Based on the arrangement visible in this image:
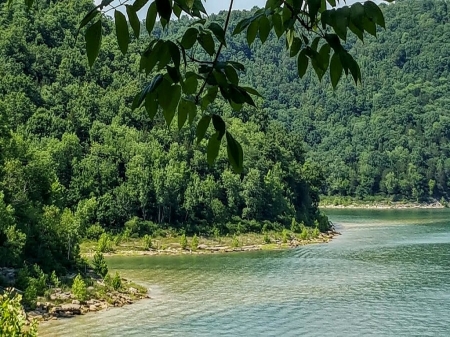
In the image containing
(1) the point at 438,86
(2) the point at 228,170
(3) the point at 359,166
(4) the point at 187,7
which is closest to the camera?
(4) the point at 187,7

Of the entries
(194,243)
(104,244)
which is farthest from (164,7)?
(194,243)

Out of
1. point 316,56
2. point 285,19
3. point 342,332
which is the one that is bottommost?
point 342,332

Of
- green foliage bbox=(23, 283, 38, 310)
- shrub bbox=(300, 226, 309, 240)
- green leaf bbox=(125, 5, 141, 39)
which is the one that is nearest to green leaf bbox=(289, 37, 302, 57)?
green leaf bbox=(125, 5, 141, 39)

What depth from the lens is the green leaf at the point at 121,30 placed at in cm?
164

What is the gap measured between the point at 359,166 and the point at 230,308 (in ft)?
279

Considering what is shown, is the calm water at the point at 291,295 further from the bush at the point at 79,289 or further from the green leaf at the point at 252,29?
the green leaf at the point at 252,29

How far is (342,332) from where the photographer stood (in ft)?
67.0

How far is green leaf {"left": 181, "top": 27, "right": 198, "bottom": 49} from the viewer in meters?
1.82

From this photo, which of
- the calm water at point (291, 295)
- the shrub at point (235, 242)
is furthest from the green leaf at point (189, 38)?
the shrub at point (235, 242)

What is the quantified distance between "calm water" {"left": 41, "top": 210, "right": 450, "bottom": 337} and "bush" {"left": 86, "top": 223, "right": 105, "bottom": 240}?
5.48 m

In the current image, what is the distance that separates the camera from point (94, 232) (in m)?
44.7

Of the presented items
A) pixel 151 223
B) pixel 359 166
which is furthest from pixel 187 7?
pixel 359 166

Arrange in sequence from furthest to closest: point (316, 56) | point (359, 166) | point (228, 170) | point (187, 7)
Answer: point (359, 166) < point (228, 170) < point (316, 56) < point (187, 7)

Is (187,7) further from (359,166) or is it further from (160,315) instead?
(359,166)
